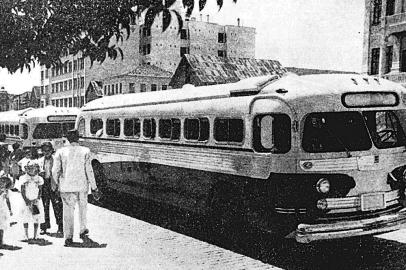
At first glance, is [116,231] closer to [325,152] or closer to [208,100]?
[208,100]

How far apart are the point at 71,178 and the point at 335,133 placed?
418cm

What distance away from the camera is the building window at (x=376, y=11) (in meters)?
33.9

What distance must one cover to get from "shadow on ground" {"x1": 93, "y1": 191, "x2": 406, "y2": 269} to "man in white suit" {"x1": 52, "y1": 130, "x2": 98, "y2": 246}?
80.8 inches

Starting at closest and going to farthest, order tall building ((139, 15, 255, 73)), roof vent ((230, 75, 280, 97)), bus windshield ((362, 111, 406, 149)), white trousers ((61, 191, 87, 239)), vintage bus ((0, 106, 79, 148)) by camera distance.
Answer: bus windshield ((362, 111, 406, 149)) < roof vent ((230, 75, 280, 97)) < white trousers ((61, 191, 87, 239)) < vintage bus ((0, 106, 79, 148)) < tall building ((139, 15, 255, 73))

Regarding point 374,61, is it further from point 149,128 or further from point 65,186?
point 65,186

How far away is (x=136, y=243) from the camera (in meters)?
8.96

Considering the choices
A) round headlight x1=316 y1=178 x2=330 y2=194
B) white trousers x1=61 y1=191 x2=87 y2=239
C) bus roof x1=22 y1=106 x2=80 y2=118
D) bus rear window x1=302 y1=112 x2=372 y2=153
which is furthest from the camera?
bus roof x1=22 y1=106 x2=80 y2=118

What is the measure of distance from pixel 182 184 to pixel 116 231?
1474 mm

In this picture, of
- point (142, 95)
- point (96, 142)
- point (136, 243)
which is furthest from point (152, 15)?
point (96, 142)

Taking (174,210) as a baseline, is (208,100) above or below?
above

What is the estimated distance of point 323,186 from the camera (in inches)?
292

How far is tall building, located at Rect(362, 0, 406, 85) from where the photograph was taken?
104 ft

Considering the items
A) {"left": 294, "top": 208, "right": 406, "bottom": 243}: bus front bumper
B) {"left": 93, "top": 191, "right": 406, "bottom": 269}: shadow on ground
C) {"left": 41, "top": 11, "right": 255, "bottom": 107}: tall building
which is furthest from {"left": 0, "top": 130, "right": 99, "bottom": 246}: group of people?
{"left": 41, "top": 11, "right": 255, "bottom": 107}: tall building

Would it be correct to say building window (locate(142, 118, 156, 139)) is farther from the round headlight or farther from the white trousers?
the round headlight
